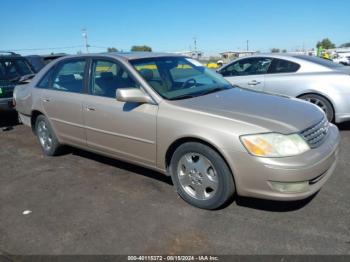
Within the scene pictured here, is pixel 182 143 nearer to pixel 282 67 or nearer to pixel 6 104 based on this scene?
pixel 282 67

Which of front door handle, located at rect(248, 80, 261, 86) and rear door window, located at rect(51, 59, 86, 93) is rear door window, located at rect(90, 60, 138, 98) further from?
front door handle, located at rect(248, 80, 261, 86)

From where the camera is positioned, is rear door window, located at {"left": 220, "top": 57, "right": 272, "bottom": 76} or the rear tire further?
rear door window, located at {"left": 220, "top": 57, "right": 272, "bottom": 76}

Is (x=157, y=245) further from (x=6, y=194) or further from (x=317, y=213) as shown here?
(x=6, y=194)

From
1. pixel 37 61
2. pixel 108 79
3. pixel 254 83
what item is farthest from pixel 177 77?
pixel 37 61

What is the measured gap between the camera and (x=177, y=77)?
4441mm

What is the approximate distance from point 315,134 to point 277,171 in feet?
2.14

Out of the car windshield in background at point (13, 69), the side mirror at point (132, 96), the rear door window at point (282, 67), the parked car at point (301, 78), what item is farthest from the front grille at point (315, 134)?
the car windshield in background at point (13, 69)

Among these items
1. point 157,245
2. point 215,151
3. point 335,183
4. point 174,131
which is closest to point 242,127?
point 215,151

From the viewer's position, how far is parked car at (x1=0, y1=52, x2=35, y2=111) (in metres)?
7.33

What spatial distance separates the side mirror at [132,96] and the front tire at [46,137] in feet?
6.49

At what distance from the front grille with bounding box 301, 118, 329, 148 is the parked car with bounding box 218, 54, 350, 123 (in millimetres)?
2106

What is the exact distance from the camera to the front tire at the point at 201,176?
10.9 feet

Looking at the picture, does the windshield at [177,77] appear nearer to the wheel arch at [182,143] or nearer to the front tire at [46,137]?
the wheel arch at [182,143]

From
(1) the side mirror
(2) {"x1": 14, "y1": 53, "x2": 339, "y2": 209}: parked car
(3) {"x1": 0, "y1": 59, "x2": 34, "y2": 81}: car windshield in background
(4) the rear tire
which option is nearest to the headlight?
(2) {"x1": 14, "y1": 53, "x2": 339, "y2": 209}: parked car
